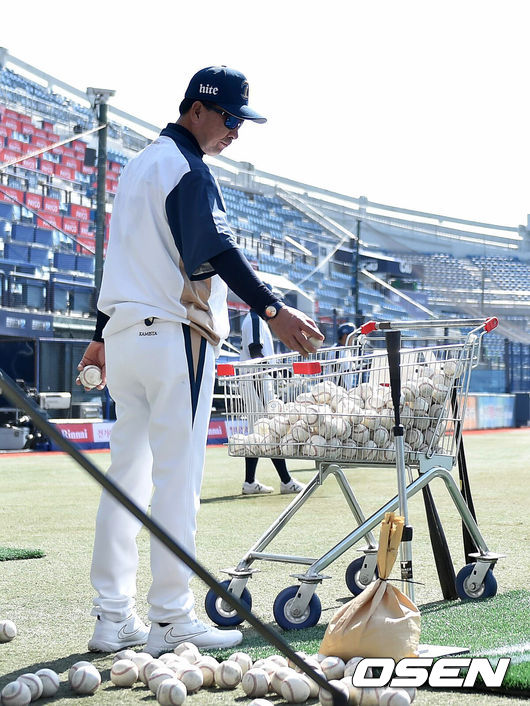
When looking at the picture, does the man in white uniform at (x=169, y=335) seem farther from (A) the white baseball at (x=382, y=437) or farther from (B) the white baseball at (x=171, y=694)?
(A) the white baseball at (x=382, y=437)

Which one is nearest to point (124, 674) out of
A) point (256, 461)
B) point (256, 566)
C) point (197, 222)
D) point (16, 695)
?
point (16, 695)

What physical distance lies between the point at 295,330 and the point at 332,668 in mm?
1180

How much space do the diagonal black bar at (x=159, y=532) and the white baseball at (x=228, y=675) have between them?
2.18 ft

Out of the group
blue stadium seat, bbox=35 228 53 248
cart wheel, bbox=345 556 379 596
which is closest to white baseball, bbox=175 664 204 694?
cart wheel, bbox=345 556 379 596

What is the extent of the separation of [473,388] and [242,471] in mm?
20492

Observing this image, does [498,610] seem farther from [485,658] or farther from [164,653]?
[164,653]

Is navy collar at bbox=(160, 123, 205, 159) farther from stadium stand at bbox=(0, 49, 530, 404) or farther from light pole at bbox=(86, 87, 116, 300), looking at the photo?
stadium stand at bbox=(0, 49, 530, 404)

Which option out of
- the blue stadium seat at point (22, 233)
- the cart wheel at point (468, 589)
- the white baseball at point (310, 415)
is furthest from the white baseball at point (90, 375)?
the blue stadium seat at point (22, 233)

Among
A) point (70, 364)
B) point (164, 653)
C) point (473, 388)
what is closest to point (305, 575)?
point (164, 653)

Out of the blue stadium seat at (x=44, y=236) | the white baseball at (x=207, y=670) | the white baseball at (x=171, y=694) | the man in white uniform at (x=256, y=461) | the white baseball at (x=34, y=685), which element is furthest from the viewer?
the blue stadium seat at (x=44, y=236)

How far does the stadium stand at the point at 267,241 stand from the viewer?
26438mm

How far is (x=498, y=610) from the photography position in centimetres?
438

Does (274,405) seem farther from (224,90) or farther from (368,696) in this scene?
(368,696)

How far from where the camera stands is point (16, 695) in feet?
9.46
